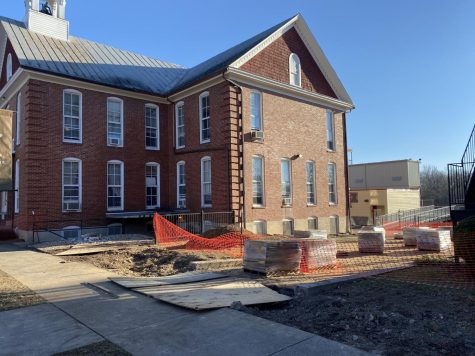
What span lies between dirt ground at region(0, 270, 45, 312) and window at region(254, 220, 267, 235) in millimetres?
12001

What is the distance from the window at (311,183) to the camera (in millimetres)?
23062

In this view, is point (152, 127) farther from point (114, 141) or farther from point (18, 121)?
point (18, 121)

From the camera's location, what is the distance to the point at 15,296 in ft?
25.8

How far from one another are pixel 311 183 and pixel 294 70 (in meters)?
6.65

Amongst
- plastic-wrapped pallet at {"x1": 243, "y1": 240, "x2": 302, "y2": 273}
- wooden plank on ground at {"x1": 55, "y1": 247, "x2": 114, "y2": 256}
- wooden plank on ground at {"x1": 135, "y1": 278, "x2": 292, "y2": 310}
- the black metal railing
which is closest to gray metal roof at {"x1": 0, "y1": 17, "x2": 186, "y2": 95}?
the black metal railing

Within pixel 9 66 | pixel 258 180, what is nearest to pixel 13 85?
pixel 9 66

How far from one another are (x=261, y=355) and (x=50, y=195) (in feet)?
53.8

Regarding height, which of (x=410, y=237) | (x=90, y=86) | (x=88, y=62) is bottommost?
(x=410, y=237)

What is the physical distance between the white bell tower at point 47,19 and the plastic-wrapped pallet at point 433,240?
21325 millimetres

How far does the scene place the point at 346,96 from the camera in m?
25.6

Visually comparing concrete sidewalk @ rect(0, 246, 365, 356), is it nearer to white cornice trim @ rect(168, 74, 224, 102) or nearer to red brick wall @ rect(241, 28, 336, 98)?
white cornice trim @ rect(168, 74, 224, 102)

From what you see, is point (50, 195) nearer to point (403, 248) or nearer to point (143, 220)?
point (143, 220)

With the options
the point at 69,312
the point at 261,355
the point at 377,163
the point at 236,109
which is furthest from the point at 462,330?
the point at 377,163

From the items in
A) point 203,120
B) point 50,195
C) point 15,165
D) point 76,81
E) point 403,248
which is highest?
point 76,81
